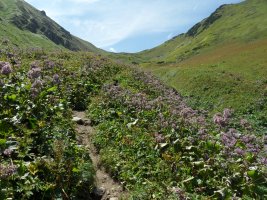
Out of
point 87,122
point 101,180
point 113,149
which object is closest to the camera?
point 101,180

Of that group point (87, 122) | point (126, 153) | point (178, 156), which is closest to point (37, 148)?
point (126, 153)

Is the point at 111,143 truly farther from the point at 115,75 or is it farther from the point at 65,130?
the point at 115,75

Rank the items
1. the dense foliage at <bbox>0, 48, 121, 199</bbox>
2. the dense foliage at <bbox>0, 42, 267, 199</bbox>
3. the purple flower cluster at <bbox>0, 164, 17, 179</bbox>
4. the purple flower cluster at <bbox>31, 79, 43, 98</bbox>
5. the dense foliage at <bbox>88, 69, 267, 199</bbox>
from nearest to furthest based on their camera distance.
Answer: the purple flower cluster at <bbox>0, 164, 17, 179</bbox>, the dense foliage at <bbox>0, 48, 121, 199</bbox>, the dense foliage at <bbox>0, 42, 267, 199</bbox>, the dense foliage at <bbox>88, 69, 267, 199</bbox>, the purple flower cluster at <bbox>31, 79, 43, 98</bbox>

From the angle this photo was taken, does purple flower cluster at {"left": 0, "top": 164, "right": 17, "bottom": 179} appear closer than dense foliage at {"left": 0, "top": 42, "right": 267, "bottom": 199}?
Yes

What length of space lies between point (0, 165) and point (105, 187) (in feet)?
12.8

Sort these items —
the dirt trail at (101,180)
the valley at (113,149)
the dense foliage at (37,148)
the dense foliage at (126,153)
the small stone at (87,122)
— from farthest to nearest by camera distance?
1. the small stone at (87,122)
2. the dirt trail at (101,180)
3. the valley at (113,149)
4. the dense foliage at (126,153)
5. the dense foliage at (37,148)

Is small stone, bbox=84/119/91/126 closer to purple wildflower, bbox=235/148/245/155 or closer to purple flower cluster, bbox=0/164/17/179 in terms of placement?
purple wildflower, bbox=235/148/245/155

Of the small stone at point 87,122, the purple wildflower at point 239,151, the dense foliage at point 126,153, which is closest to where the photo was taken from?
the dense foliage at point 126,153

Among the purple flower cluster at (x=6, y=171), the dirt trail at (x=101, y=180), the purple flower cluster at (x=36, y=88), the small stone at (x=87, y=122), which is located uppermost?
the purple flower cluster at (x=36, y=88)

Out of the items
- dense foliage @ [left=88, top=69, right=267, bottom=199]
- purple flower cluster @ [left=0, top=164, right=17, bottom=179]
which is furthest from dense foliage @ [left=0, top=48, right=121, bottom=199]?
dense foliage @ [left=88, top=69, right=267, bottom=199]

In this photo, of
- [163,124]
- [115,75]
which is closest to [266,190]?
[163,124]

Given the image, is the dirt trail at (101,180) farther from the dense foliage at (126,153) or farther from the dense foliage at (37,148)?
the dense foliage at (37,148)

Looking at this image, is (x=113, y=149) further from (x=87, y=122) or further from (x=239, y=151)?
(x=239, y=151)

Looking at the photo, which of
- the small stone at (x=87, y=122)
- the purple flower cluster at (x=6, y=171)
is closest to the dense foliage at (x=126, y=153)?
the purple flower cluster at (x=6, y=171)
